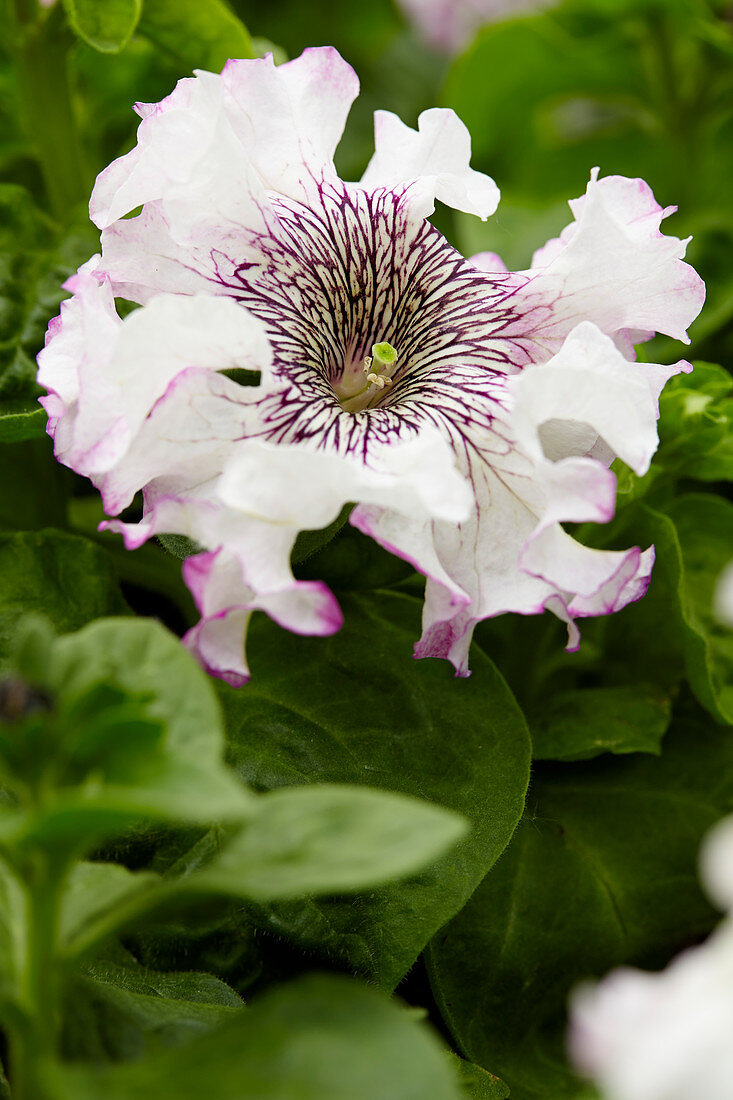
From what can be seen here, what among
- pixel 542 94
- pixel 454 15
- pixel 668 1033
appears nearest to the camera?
pixel 668 1033

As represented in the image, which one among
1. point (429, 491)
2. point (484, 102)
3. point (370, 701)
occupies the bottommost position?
point (370, 701)

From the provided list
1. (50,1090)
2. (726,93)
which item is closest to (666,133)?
(726,93)

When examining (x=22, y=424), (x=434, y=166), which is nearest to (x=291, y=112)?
(x=434, y=166)

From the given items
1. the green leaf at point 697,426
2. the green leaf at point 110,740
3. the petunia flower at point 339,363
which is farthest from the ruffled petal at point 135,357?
the green leaf at point 697,426

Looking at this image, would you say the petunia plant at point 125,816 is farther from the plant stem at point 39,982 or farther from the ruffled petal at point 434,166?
the ruffled petal at point 434,166

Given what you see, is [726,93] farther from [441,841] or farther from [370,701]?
[441,841]

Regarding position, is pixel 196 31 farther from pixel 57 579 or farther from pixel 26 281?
pixel 57 579

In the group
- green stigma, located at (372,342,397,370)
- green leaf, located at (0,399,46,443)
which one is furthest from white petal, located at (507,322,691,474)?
green leaf, located at (0,399,46,443)
